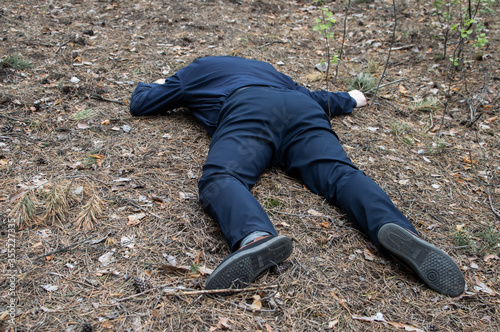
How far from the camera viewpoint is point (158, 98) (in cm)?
379

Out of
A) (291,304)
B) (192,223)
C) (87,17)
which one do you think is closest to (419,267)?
(291,304)

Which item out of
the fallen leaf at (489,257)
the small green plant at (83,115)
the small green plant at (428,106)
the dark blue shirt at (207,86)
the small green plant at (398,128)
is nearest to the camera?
the fallen leaf at (489,257)

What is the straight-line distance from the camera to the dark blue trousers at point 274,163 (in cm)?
253

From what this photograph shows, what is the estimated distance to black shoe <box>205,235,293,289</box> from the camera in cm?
216

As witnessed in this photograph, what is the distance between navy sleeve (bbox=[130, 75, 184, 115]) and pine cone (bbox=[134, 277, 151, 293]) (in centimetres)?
198

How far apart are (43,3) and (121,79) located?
330cm

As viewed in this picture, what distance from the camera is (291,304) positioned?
2.22m

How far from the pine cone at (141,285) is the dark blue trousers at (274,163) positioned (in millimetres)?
558

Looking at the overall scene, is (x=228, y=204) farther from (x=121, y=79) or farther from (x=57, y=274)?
(x=121, y=79)

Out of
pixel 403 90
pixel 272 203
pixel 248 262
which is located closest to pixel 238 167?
pixel 272 203

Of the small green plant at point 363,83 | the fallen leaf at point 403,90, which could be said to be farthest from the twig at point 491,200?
the small green plant at point 363,83

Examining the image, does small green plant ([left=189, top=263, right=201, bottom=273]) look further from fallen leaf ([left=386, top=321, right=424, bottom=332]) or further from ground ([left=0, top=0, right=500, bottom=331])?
fallen leaf ([left=386, top=321, right=424, bottom=332])

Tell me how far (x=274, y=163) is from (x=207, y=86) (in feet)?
3.26

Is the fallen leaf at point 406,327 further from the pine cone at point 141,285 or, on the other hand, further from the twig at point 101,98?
the twig at point 101,98
